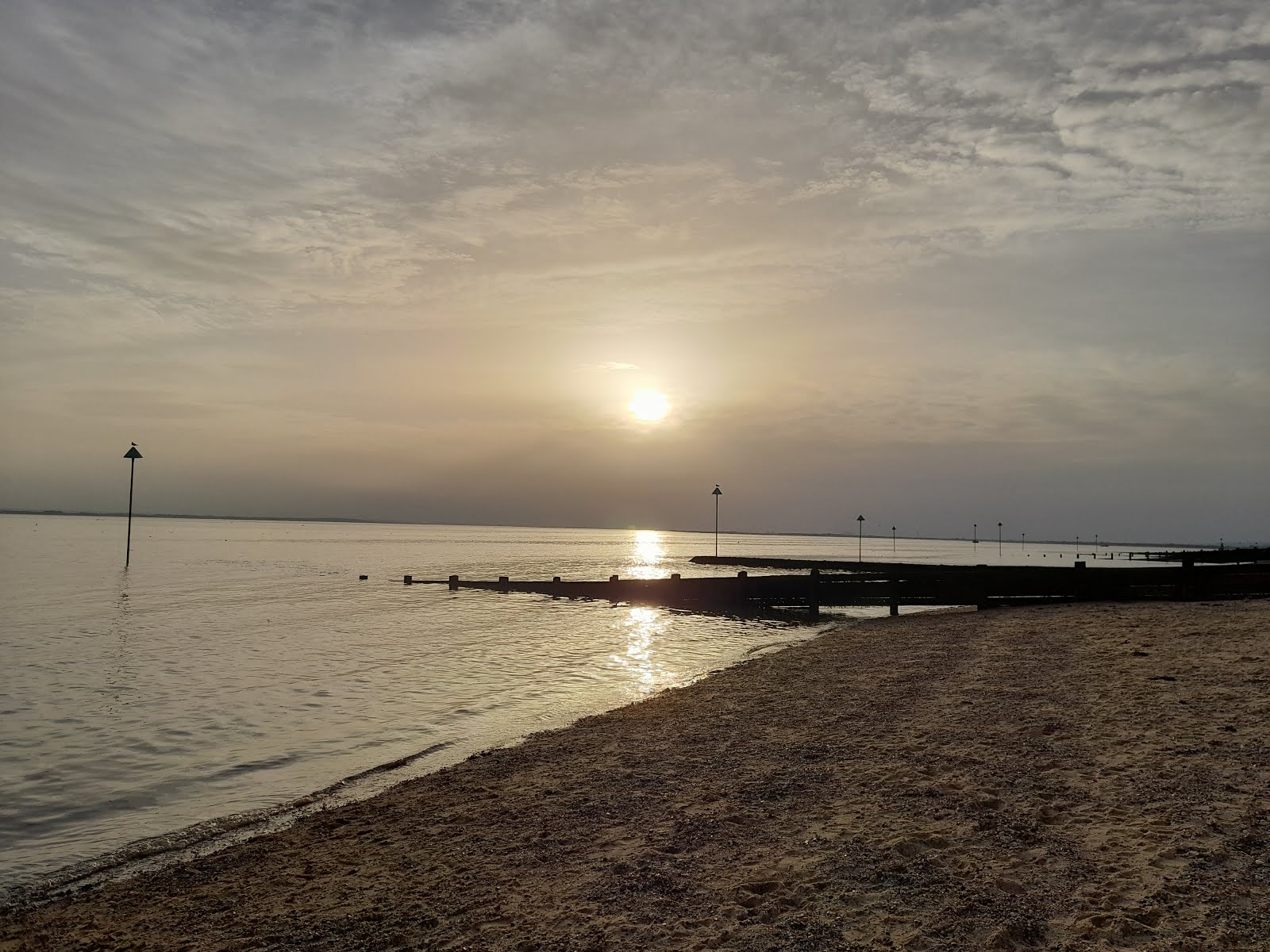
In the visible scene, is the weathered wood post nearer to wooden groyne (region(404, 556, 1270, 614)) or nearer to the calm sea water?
wooden groyne (region(404, 556, 1270, 614))

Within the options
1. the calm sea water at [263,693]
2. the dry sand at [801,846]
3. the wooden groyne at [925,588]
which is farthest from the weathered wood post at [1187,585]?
the dry sand at [801,846]

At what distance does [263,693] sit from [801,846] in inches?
545

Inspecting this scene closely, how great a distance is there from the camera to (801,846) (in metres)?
6.74

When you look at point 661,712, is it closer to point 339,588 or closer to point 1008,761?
point 1008,761

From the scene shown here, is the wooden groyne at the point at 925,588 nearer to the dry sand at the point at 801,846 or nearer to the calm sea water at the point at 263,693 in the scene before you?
the calm sea water at the point at 263,693

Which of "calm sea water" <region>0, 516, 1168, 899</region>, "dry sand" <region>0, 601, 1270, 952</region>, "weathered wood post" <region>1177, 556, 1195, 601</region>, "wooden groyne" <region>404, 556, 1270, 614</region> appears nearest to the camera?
"dry sand" <region>0, 601, 1270, 952</region>

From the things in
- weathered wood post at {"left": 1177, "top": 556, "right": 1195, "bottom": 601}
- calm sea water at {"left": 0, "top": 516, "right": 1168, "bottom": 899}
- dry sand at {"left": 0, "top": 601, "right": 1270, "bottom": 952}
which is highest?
weathered wood post at {"left": 1177, "top": 556, "right": 1195, "bottom": 601}

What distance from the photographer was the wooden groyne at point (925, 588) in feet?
82.1

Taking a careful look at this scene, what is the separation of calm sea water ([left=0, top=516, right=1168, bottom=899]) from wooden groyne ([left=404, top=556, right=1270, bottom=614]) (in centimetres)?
197

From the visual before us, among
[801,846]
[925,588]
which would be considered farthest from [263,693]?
[925,588]

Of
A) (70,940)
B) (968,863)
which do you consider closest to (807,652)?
(968,863)

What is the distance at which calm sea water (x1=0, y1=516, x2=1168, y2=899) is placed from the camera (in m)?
9.70

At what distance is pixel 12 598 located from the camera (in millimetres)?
36812

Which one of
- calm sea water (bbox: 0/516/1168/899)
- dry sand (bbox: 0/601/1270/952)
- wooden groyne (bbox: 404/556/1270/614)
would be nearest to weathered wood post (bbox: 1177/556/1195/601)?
wooden groyne (bbox: 404/556/1270/614)
